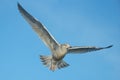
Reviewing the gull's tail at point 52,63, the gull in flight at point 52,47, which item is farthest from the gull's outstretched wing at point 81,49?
the gull's tail at point 52,63

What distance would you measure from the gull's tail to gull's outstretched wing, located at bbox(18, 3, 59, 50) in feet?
1.56

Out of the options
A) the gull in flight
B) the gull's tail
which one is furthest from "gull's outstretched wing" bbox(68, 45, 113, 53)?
the gull's tail

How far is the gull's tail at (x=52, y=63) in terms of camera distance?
136750mm

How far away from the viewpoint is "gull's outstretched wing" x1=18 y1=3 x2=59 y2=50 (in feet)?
447

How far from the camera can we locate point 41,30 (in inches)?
5379

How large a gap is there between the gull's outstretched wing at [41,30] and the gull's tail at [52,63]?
0.48 metres

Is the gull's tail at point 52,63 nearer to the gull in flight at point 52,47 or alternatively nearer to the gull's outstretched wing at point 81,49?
the gull in flight at point 52,47

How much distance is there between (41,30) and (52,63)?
1253mm

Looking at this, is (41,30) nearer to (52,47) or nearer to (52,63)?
(52,47)

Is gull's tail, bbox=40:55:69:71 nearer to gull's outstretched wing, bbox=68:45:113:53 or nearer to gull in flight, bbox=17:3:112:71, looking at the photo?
gull in flight, bbox=17:3:112:71

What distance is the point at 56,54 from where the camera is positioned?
13675 centimetres

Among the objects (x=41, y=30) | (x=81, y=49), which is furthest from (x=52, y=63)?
(x=41, y=30)

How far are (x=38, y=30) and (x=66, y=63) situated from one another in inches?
65.1

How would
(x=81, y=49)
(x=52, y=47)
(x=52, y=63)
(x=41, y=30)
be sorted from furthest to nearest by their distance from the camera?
(x=81, y=49), (x=52, y=63), (x=52, y=47), (x=41, y=30)
